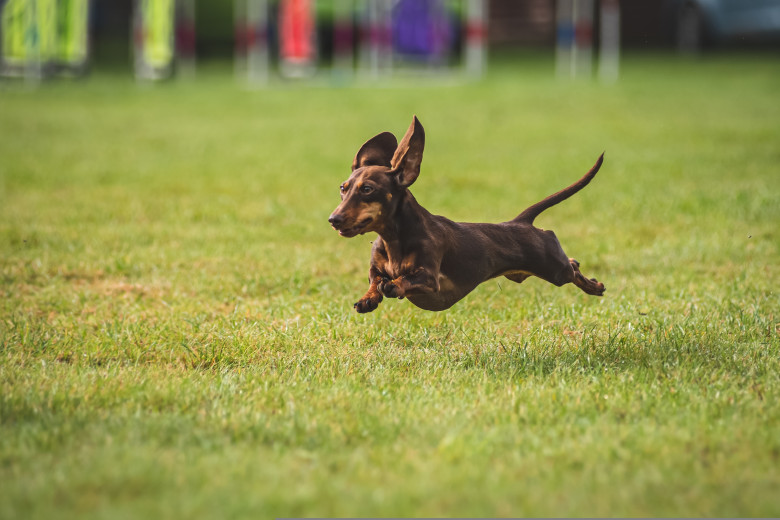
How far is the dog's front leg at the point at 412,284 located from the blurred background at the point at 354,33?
55.9ft

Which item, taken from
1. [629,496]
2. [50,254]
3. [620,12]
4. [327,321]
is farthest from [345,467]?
[620,12]

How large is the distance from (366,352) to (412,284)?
798 millimetres

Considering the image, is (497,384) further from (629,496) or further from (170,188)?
(170,188)

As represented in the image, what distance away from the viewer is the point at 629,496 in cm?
283

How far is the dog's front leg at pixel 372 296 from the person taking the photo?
3.67m

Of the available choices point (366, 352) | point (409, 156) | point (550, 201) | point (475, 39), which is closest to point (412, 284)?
point (409, 156)

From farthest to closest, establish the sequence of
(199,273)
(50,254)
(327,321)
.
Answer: (50,254) < (199,273) < (327,321)

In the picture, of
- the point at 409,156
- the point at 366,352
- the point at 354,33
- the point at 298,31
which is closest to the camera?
the point at 409,156

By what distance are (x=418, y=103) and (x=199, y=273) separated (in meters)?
10.3

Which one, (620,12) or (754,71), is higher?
(620,12)

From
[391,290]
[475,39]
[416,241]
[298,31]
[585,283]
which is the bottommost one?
[585,283]

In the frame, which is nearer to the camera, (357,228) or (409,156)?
(357,228)

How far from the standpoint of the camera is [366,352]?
430 centimetres

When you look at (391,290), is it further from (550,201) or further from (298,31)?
(298,31)
